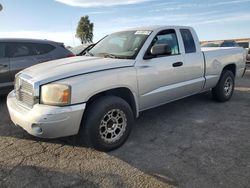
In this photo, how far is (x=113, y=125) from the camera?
3840 mm

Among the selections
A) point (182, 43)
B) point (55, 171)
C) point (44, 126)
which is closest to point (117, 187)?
point (55, 171)

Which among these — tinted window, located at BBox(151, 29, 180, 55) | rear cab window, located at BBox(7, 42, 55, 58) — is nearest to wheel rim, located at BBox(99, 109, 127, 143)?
tinted window, located at BBox(151, 29, 180, 55)

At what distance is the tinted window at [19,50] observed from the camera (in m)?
6.58

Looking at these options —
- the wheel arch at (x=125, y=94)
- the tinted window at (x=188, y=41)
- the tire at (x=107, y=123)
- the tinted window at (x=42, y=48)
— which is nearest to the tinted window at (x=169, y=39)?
the tinted window at (x=188, y=41)

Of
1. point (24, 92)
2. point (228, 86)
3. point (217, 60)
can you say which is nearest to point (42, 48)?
point (24, 92)

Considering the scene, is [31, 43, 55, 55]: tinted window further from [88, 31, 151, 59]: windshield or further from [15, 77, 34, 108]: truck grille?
[15, 77, 34, 108]: truck grille

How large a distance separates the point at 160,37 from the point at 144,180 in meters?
2.69

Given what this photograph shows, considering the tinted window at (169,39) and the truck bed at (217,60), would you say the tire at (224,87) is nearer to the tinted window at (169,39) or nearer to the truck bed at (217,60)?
the truck bed at (217,60)

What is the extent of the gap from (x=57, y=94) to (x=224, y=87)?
14.3 ft

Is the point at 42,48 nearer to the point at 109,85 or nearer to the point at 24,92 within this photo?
the point at 24,92

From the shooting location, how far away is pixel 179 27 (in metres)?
5.20

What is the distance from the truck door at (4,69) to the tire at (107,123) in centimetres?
362

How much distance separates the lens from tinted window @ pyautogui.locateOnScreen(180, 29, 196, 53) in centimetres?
514

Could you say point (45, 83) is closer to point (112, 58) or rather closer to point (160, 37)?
point (112, 58)
